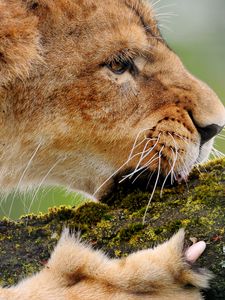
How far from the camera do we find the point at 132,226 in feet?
14.8

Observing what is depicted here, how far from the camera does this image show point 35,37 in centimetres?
517

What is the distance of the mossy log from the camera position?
4.33 metres

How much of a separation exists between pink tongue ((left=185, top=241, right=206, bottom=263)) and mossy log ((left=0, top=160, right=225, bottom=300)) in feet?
0.10

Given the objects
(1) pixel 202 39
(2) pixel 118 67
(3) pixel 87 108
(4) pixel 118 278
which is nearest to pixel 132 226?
(4) pixel 118 278

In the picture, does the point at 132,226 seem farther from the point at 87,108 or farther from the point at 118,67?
the point at 118,67

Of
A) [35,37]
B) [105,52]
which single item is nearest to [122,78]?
[105,52]

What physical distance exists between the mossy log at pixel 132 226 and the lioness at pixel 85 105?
280 millimetres

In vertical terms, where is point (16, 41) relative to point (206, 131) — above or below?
above

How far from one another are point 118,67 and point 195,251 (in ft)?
4.70

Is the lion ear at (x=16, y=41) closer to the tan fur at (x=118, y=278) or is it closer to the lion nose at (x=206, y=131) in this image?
the lion nose at (x=206, y=131)

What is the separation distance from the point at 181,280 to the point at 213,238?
23 cm

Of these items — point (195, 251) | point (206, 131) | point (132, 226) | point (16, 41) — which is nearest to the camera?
point (195, 251)

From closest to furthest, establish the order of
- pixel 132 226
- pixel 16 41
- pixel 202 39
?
pixel 132 226
pixel 16 41
pixel 202 39

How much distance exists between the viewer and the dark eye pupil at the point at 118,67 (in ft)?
17.4
